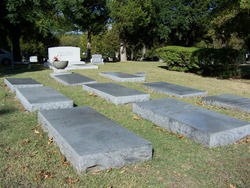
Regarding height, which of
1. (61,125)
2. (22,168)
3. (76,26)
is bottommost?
(22,168)

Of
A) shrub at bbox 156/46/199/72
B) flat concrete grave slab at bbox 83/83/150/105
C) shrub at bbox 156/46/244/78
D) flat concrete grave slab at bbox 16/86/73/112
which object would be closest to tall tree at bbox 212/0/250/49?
shrub at bbox 156/46/244/78

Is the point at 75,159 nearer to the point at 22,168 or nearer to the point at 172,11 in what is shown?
the point at 22,168

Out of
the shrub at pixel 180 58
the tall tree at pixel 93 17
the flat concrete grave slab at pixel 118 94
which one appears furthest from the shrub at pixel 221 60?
the tall tree at pixel 93 17

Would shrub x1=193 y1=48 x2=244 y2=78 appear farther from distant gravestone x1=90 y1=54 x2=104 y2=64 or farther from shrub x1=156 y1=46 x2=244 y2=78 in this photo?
distant gravestone x1=90 y1=54 x2=104 y2=64

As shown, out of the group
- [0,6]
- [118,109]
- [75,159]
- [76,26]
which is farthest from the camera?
[76,26]

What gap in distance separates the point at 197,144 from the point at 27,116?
127 inches

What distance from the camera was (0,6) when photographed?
666 inches

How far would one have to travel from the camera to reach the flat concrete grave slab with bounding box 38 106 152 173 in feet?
11.0

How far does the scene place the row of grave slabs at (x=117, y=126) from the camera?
11.3 ft

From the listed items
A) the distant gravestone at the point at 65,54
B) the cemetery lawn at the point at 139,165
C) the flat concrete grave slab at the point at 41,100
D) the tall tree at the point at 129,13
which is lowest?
the cemetery lawn at the point at 139,165

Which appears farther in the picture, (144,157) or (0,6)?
(0,6)

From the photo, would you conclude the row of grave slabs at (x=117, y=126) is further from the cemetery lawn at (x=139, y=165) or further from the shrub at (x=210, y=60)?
the shrub at (x=210, y=60)

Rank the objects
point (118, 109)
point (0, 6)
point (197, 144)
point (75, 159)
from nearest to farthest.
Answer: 1. point (75, 159)
2. point (197, 144)
3. point (118, 109)
4. point (0, 6)

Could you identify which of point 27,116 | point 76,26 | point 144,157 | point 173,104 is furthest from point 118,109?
point 76,26
